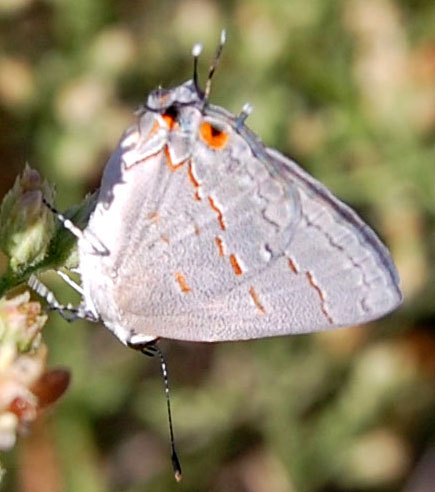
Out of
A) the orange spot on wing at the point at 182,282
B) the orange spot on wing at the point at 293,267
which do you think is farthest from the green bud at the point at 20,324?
the orange spot on wing at the point at 293,267

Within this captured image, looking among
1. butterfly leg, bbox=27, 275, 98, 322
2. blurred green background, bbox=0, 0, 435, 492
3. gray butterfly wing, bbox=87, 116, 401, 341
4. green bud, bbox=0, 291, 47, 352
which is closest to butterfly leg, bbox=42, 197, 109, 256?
gray butterfly wing, bbox=87, 116, 401, 341

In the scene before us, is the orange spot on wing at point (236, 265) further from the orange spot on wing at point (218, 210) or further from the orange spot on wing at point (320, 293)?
the orange spot on wing at point (320, 293)

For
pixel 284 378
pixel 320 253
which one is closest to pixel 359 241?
pixel 320 253

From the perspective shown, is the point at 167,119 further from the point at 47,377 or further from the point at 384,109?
the point at 384,109

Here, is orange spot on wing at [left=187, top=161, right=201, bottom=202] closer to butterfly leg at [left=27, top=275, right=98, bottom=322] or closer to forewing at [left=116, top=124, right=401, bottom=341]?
forewing at [left=116, top=124, right=401, bottom=341]

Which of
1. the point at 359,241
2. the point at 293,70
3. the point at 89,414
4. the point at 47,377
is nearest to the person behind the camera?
the point at 47,377

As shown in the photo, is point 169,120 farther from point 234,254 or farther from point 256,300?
point 256,300

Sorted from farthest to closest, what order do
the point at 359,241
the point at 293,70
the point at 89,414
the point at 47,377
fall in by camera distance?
the point at 293,70
the point at 89,414
the point at 359,241
the point at 47,377

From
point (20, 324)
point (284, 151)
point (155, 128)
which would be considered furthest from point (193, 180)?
point (284, 151)
